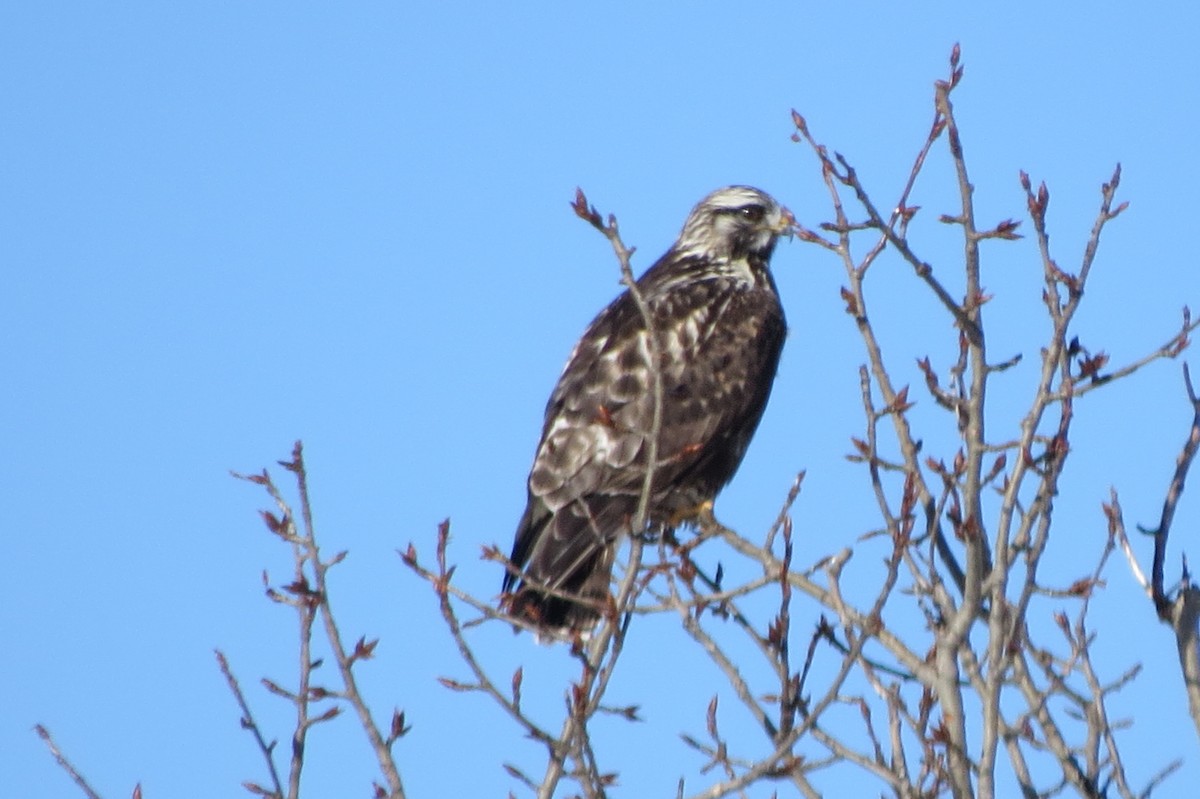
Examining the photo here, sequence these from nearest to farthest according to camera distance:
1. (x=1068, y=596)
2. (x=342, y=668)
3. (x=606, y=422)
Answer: (x=342, y=668) < (x=1068, y=596) < (x=606, y=422)

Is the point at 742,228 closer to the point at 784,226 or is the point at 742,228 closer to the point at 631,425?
the point at 784,226

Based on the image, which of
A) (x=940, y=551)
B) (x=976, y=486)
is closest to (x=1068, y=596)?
(x=940, y=551)

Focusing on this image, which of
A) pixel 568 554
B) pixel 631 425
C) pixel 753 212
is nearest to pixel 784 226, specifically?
pixel 753 212

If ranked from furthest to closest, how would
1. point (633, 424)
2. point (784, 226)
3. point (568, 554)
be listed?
point (784, 226)
point (633, 424)
point (568, 554)

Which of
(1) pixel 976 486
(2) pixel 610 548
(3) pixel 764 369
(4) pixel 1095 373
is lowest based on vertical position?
(1) pixel 976 486

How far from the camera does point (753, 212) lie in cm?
837

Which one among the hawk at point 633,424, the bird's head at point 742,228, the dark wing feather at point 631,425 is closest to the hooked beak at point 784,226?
the bird's head at point 742,228

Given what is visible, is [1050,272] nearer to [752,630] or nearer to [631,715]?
[752,630]

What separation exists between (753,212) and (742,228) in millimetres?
92

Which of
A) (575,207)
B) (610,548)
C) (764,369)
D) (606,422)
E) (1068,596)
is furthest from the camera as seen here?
(764,369)

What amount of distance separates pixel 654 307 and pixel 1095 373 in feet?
10.6

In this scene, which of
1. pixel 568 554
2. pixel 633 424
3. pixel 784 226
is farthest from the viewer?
pixel 784 226

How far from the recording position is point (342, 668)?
12.8 ft

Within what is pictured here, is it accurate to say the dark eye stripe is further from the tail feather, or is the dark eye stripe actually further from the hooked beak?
the tail feather
